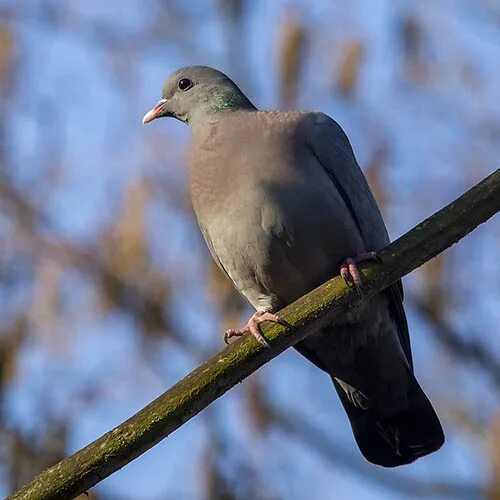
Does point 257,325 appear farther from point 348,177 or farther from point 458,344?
point 458,344

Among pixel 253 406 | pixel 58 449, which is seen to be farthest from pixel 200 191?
pixel 253 406

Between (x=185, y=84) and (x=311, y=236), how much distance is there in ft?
3.86

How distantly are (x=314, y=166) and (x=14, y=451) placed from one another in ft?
5.27

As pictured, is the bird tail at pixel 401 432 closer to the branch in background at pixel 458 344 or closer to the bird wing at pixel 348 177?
the bird wing at pixel 348 177

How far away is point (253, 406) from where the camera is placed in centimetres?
550

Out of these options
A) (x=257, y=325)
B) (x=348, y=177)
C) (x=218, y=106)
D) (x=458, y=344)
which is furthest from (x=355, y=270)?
(x=458, y=344)

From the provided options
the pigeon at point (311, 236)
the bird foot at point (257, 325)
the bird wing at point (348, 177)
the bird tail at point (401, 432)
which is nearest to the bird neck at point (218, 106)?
the pigeon at point (311, 236)

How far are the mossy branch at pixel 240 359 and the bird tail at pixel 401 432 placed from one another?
108cm

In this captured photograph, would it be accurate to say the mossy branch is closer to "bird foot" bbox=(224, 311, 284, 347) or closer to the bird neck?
"bird foot" bbox=(224, 311, 284, 347)

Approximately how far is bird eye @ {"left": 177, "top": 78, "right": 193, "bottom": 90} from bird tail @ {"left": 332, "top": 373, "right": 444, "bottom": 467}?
1.52 metres

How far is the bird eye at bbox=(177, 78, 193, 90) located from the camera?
444cm

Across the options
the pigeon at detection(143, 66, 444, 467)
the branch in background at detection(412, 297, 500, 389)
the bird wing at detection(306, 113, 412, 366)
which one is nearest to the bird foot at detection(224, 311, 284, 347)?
the pigeon at detection(143, 66, 444, 467)

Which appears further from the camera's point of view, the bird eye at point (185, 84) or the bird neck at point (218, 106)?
the bird eye at point (185, 84)

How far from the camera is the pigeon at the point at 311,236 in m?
3.64
